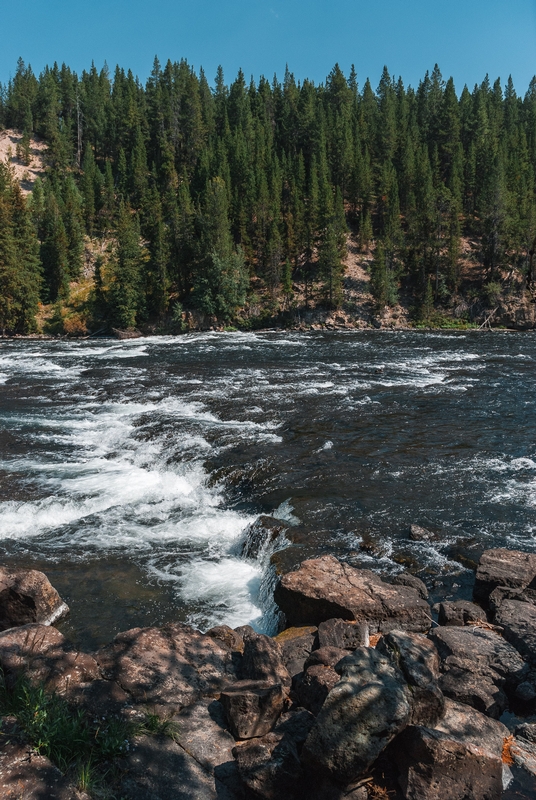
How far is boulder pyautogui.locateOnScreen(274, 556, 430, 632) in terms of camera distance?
24.4ft

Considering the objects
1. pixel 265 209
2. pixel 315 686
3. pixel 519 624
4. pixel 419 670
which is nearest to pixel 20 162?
pixel 265 209

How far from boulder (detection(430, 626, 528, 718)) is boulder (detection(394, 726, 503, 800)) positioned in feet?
4.44

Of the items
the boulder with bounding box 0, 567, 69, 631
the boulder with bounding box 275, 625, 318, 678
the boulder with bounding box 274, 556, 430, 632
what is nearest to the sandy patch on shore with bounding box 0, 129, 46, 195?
the boulder with bounding box 0, 567, 69, 631

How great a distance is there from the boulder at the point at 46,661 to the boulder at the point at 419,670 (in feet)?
9.73

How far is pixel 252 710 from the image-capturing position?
4.69 m

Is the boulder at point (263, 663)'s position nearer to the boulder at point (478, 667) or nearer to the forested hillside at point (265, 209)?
the boulder at point (478, 667)

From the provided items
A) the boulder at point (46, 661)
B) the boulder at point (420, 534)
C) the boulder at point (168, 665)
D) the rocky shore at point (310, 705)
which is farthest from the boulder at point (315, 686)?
the boulder at point (420, 534)

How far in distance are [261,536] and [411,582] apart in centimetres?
326

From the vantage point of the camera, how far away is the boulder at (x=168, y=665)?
5155mm

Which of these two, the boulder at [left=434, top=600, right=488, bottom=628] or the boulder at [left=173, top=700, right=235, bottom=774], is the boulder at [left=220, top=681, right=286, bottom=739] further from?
the boulder at [left=434, top=600, right=488, bottom=628]

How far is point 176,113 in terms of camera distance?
366ft

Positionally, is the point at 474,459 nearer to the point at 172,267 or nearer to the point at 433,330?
the point at 433,330

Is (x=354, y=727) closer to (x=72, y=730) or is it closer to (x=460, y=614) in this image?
(x=72, y=730)

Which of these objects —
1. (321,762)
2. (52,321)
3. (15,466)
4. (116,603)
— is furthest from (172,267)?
(321,762)
